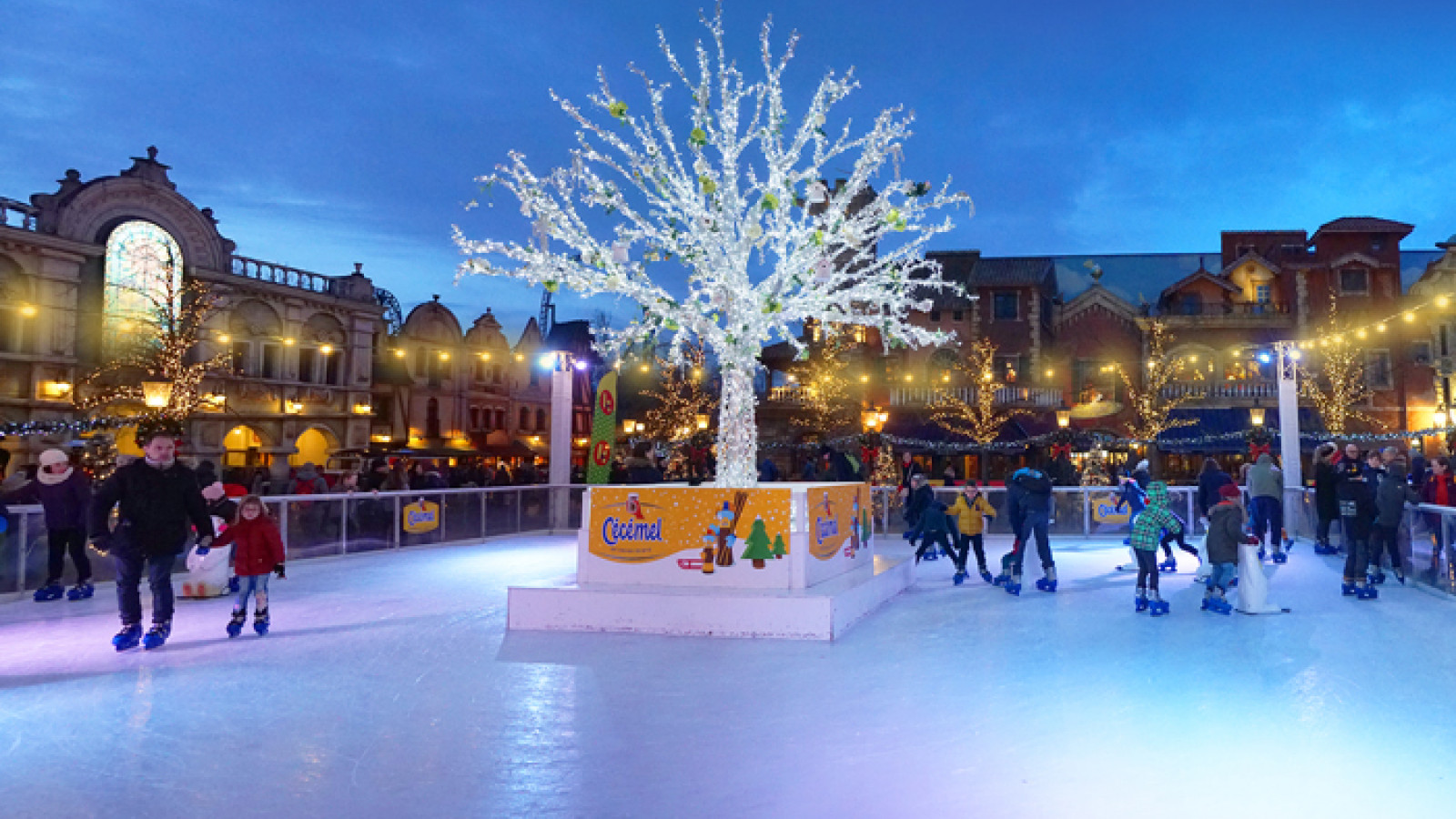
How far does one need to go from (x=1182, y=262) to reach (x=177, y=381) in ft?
126

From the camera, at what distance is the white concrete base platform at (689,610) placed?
8.02 meters

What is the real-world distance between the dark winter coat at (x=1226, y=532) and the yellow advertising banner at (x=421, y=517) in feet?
38.7

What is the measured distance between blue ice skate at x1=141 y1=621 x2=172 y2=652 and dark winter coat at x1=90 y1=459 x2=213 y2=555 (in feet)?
2.34

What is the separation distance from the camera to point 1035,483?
10.6 metres

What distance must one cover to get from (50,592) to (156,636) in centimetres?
395

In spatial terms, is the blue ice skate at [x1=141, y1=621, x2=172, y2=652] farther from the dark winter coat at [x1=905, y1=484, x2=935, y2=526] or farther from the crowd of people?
the dark winter coat at [x1=905, y1=484, x2=935, y2=526]

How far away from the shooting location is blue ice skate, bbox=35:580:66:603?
9.97 meters

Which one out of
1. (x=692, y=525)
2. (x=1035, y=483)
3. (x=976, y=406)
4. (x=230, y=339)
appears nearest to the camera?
(x=692, y=525)

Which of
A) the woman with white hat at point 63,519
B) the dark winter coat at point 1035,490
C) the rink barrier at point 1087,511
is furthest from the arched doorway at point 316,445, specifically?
the dark winter coat at point 1035,490

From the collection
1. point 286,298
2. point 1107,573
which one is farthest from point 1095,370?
point 286,298

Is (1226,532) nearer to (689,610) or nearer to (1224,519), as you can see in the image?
(1224,519)

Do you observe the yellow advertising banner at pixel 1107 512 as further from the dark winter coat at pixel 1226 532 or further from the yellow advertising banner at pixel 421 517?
the yellow advertising banner at pixel 421 517

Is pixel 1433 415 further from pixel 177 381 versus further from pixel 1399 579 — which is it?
pixel 177 381

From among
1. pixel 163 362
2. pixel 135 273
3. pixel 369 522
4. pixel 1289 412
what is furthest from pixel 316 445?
pixel 1289 412
